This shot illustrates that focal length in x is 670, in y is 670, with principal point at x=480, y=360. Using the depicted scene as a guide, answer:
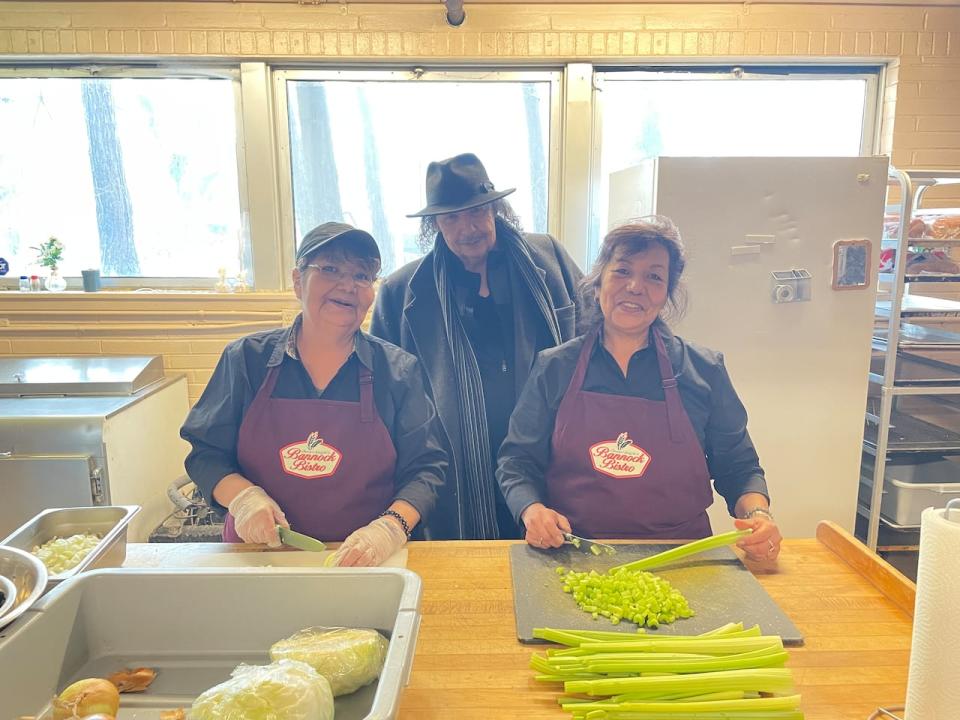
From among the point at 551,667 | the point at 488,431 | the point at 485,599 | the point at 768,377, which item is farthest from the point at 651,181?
the point at 551,667

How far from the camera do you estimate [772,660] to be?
3.41ft

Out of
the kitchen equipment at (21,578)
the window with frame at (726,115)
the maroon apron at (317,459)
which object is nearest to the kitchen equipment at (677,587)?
the maroon apron at (317,459)

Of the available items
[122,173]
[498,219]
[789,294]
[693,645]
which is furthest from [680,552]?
[122,173]

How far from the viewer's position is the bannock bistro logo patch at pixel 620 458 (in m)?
1.61

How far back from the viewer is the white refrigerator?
247cm

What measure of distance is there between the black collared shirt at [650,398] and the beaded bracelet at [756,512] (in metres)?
0.06

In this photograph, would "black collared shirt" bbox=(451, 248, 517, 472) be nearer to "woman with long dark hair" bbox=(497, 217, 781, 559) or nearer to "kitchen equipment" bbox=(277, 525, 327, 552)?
"woman with long dark hair" bbox=(497, 217, 781, 559)

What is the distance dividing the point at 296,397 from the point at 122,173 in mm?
2307

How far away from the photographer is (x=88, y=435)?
2.43 m

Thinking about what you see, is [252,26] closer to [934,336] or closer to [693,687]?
[693,687]

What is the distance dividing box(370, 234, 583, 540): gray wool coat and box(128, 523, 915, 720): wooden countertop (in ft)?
1.60

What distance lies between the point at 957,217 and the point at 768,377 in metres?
0.98

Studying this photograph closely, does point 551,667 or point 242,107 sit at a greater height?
point 242,107

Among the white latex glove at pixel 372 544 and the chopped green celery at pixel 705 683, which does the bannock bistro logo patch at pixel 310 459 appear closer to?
the white latex glove at pixel 372 544
